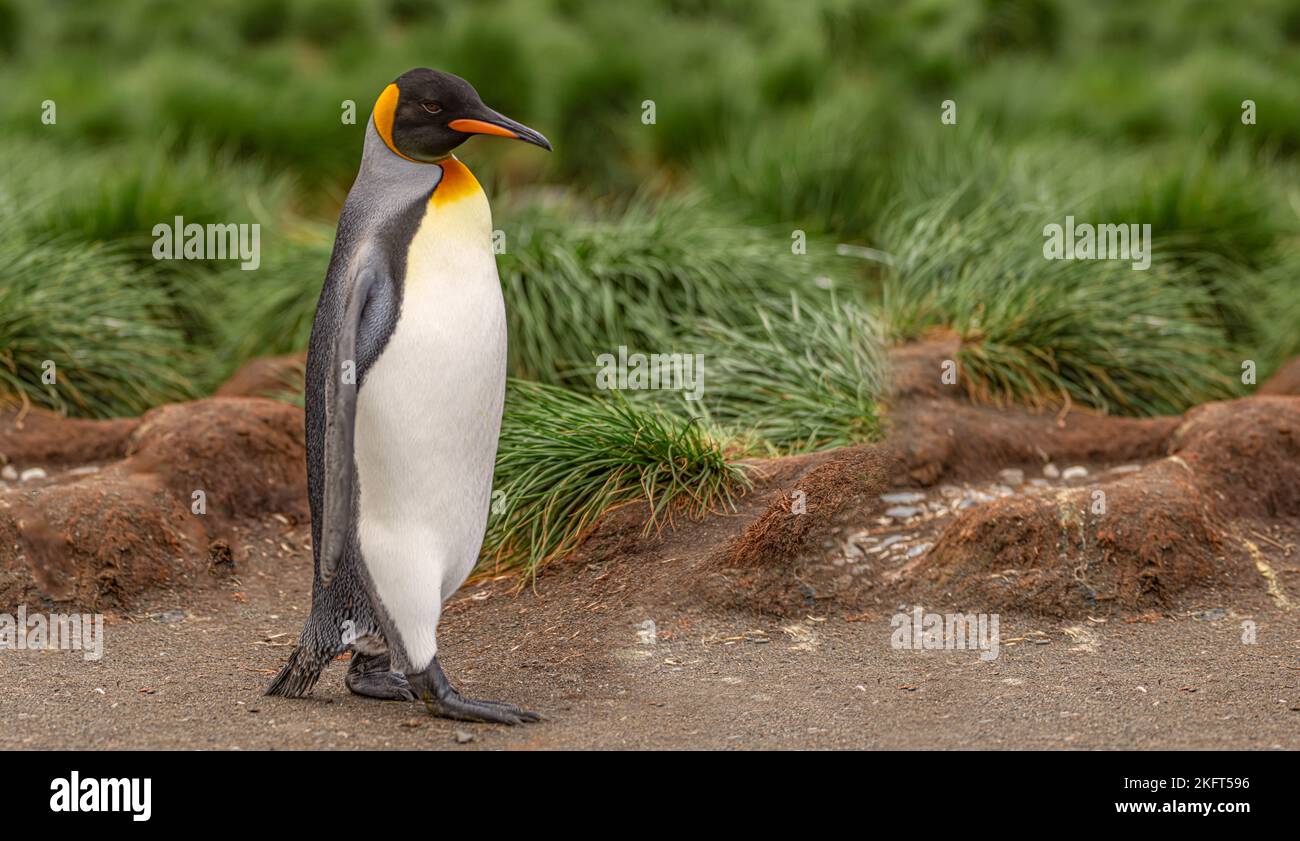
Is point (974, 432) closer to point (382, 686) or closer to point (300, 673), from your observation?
point (382, 686)

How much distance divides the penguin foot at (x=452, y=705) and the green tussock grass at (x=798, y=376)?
211 centimetres

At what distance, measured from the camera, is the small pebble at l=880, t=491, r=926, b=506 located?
5504 millimetres

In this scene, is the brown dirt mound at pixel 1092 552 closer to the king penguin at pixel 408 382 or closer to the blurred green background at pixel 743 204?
the blurred green background at pixel 743 204

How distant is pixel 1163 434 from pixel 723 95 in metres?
4.76

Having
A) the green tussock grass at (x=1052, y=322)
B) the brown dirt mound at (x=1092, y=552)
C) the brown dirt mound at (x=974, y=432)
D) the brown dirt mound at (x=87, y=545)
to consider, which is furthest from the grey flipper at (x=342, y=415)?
the green tussock grass at (x=1052, y=322)

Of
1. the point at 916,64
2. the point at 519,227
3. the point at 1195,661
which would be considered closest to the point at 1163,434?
the point at 1195,661

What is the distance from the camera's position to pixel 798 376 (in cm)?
612

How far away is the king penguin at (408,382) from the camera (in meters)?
3.73

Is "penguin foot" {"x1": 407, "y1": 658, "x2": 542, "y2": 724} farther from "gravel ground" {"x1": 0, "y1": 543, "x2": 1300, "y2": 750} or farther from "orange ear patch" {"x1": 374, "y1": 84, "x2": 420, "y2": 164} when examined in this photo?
"orange ear patch" {"x1": 374, "y1": 84, "x2": 420, "y2": 164}

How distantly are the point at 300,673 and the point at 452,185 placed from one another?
139 cm

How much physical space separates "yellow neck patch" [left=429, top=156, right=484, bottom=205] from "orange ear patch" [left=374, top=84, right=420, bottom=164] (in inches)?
3.4

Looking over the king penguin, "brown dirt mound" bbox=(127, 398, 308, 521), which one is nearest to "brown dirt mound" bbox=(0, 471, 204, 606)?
"brown dirt mound" bbox=(127, 398, 308, 521)

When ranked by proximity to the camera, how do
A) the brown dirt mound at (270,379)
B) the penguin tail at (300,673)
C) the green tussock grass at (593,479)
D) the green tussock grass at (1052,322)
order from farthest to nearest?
the brown dirt mound at (270,379)
the green tussock grass at (1052,322)
the green tussock grass at (593,479)
the penguin tail at (300,673)

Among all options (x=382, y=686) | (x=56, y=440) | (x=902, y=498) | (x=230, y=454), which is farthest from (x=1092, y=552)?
(x=56, y=440)
